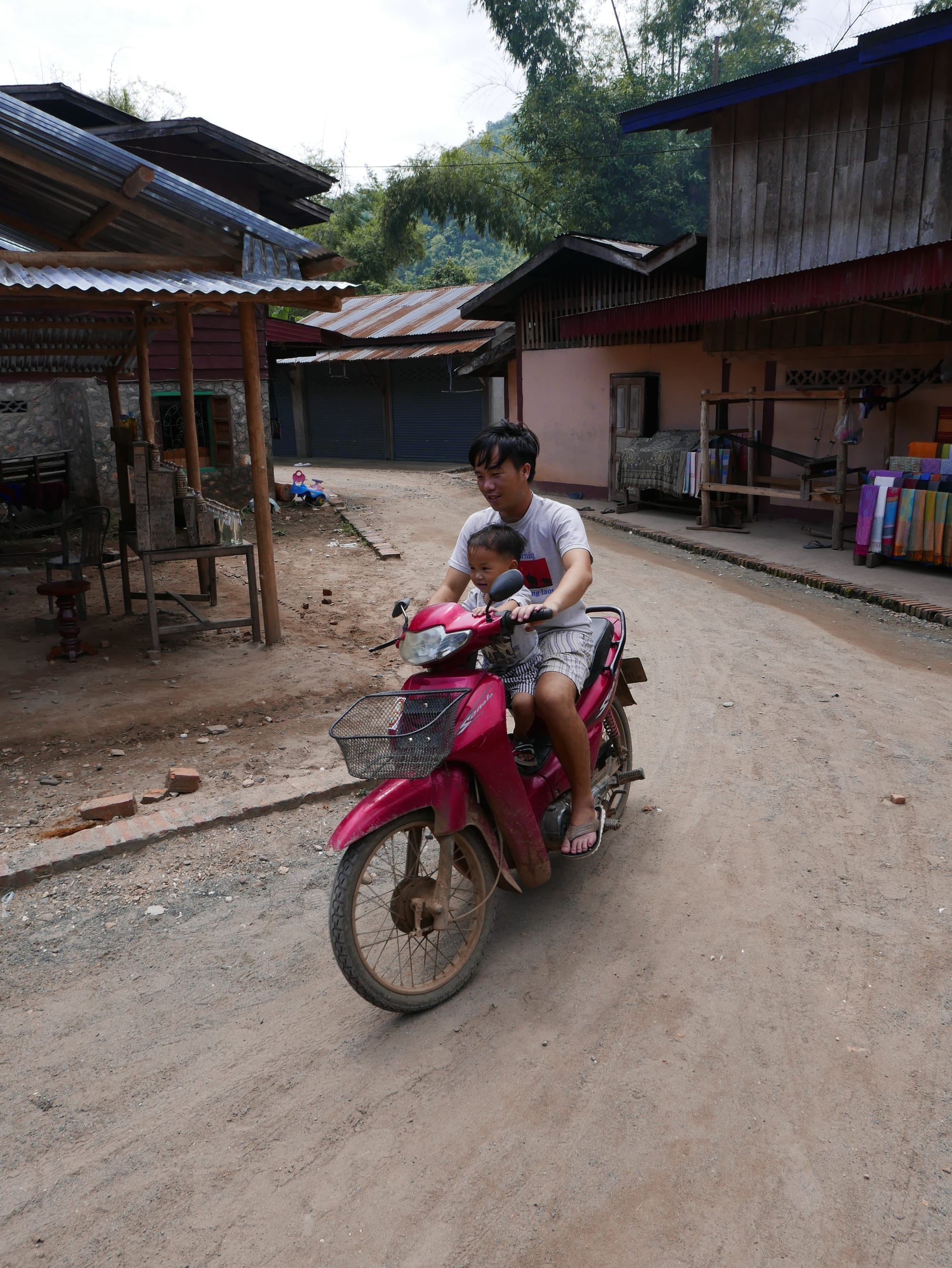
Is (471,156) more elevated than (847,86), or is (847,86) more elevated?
(471,156)

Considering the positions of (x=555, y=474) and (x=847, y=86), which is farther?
(x=555, y=474)

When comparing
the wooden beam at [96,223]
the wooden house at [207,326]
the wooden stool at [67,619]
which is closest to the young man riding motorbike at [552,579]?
the wooden beam at [96,223]

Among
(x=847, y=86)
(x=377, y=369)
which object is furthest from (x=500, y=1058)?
(x=377, y=369)

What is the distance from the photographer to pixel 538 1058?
277 centimetres

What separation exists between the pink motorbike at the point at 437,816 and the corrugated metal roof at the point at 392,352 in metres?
18.7

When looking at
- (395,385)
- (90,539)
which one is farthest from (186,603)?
(395,385)

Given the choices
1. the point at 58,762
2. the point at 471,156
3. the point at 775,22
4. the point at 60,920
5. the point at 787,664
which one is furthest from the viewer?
the point at 775,22

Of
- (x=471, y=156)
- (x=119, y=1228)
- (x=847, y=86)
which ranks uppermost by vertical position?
(x=471, y=156)

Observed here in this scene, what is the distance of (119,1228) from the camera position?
87.8 inches

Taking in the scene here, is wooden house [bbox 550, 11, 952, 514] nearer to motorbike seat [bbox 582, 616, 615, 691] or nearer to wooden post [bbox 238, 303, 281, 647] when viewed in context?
wooden post [bbox 238, 303, 281, 647]

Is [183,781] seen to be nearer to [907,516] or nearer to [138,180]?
[138,180]

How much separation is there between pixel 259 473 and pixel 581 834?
4.59m

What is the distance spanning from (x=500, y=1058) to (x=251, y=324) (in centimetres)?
564

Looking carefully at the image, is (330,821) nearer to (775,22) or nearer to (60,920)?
(60,920)
